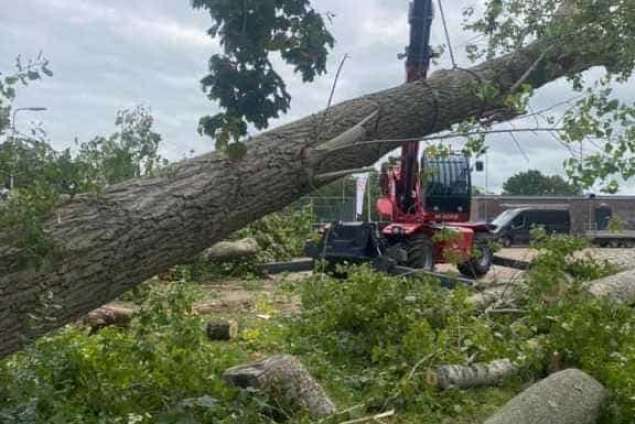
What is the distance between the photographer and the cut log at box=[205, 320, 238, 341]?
655 centimetres

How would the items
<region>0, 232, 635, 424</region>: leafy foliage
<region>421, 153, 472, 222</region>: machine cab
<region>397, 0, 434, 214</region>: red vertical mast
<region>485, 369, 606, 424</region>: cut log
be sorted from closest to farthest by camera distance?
<region>0, 232, 635, 424</region>: leafy foliage
<region>485, 369, 606, 424</region>: cut log
<region>397, 0, 434, 214</region>: red vertical mast
<region>421, 153, 472, 222</region>: machine cab

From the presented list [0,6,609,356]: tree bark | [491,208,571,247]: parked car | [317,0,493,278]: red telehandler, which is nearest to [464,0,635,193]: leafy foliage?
[0,6,609,356]: tree bark

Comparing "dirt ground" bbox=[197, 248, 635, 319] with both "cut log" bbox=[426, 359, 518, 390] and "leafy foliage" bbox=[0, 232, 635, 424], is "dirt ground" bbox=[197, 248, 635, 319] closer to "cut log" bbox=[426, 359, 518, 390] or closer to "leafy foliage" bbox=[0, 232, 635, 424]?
"leafy foliage" bbox=[0, 232, 635, 424]

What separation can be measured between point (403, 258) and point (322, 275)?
13.2 feet

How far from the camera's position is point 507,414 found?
434 cm

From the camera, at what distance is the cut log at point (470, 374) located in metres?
5.07

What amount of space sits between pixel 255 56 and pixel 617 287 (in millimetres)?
3679

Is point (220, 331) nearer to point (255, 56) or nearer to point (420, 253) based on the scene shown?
point (255, 56)

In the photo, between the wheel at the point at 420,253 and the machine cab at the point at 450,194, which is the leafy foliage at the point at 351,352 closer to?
the wheel at the point at 420,253

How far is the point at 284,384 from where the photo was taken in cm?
441

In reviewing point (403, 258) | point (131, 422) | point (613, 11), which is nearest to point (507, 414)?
point (131, 422)

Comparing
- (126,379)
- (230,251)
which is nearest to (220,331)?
(126,379)

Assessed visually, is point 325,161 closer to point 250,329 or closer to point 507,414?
point 507,414

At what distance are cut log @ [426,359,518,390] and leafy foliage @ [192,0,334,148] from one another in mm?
1898
